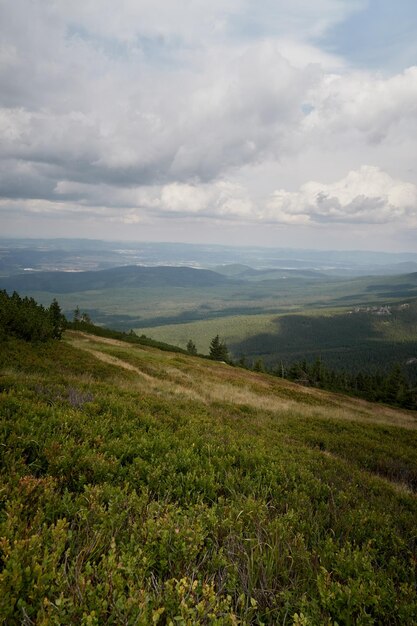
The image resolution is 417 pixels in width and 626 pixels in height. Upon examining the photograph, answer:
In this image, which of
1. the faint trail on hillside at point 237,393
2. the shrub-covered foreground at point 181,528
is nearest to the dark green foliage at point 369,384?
the faint trail on hillside at point 237,393

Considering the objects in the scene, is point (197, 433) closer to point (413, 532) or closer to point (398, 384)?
point (413, 532)

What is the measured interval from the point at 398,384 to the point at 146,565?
321 ft

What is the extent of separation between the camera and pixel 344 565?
151 inches

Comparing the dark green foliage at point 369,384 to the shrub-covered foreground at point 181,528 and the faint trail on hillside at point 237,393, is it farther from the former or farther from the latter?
the shrub-covered foreground at point 181,528

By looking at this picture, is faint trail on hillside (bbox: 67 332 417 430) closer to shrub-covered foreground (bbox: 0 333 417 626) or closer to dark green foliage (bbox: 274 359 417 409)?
shrub-covered foreground (bbox: 0 333 417 626)

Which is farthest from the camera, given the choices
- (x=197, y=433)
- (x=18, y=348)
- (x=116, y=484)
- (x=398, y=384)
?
(x=398, y=384)

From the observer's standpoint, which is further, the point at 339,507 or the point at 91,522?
the point at 339,507

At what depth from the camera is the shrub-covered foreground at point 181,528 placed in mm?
2852

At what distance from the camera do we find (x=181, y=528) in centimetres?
399

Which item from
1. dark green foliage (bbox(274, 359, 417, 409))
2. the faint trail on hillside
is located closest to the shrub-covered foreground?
the faint trail on hillside

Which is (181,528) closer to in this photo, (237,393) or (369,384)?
(237,393)

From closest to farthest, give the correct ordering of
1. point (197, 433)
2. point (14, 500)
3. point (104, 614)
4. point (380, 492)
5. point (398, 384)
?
1. point (104, 614)
2. point (14, 500)
3. point (380, 492)
4. point (197, 433)
5. point (398, 384)

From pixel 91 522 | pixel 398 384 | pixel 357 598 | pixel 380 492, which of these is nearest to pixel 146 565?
pixel 91 522

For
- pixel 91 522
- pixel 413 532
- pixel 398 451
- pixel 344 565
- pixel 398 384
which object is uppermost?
pixel 91 522
